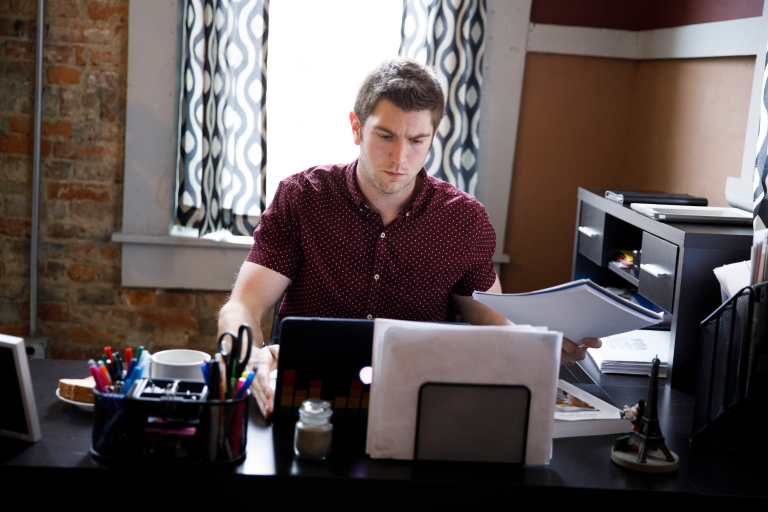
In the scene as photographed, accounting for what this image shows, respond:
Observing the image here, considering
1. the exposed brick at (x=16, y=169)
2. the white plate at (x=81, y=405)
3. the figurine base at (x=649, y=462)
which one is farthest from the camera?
the exposed brick at (x=16, y=169)

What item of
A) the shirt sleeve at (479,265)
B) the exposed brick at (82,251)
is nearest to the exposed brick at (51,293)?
the exposed brick at (82,251)

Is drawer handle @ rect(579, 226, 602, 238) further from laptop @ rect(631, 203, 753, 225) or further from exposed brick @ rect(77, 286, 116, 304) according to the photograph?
exposed brick @ rect(77, 286, 116, 304)

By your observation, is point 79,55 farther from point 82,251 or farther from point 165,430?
point 165,430

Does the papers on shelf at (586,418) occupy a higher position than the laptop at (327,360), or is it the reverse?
the laptop at (327,360)

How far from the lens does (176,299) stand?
3.06m

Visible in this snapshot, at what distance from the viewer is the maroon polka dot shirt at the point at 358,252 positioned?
2.00 m

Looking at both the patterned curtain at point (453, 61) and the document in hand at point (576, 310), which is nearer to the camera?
the document in hand at point (576, 310)

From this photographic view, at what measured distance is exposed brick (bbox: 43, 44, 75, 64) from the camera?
2.85 m

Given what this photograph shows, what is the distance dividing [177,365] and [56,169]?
1918 mm

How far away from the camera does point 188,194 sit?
297 cm

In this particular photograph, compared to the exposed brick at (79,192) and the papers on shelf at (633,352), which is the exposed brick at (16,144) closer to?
the exposed brick at (79,192)

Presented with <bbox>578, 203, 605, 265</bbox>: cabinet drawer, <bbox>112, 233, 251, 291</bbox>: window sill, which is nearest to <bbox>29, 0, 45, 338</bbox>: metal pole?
<bbox>112, 233, 251, 291</bbox>: window sill

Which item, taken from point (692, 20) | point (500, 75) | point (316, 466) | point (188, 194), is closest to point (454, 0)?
point (500, 75)

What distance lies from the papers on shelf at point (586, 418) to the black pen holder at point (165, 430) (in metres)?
0.56
